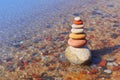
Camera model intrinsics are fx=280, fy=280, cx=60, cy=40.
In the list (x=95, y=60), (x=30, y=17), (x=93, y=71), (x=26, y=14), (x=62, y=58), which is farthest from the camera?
(x=26, y=14)

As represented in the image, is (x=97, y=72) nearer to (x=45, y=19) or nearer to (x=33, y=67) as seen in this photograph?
(x=33, y=67)

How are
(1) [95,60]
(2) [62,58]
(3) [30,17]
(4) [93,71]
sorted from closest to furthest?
1. (4) [93,71]
2. (1) [95,60]
3. (2) [62,58]
4. (3) [30,17]

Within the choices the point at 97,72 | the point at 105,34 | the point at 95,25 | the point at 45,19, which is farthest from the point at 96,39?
the point at 45,19

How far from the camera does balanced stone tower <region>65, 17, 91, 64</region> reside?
902 centimetres

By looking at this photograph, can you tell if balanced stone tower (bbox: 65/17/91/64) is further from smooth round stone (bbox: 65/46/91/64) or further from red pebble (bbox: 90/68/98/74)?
red pebble (bbox: 90/68/98/74)

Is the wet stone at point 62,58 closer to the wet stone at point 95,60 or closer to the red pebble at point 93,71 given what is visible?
the wet stone at point 95,60

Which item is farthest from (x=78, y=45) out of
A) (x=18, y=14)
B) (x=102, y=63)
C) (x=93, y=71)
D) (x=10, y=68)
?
(x=18, y=14)

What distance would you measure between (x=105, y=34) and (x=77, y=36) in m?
3.30

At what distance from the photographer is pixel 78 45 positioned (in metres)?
9.08

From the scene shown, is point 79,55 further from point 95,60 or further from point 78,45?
point 95,60

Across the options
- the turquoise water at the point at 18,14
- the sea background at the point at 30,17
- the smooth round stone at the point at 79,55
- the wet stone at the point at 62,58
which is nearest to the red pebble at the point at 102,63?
the smooth round stone at the point at 79,55

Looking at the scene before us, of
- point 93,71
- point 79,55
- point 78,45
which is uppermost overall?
point 78,45

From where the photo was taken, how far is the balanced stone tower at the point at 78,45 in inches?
355

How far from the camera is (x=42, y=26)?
46.3ft
